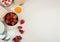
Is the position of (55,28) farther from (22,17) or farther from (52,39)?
(22,17)

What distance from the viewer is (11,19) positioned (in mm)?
2363

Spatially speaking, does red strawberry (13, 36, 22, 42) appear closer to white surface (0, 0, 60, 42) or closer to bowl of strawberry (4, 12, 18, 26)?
white surface (0, 0, 60, 42)

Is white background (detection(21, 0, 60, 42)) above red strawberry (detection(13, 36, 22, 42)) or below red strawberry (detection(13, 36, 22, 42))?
above

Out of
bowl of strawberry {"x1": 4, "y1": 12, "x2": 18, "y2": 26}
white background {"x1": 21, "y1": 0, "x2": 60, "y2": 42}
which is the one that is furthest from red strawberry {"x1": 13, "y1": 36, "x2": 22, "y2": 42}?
bowl of strawberry {"x1": 4, "y1": 12, "x2": 18, "y2": 26}

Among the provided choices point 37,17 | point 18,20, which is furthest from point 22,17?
point 37,17

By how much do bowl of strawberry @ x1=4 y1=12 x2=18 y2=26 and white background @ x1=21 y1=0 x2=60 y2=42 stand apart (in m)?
0.12

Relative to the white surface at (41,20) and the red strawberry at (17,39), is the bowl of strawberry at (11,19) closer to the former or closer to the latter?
the white surface at (41,20)

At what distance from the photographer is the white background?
239cm

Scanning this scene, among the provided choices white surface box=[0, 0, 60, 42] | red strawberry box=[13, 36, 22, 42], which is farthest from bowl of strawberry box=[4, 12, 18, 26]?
red strawberry box=[13, 36, 22, 42]

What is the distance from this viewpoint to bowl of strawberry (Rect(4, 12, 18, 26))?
2.35 meters

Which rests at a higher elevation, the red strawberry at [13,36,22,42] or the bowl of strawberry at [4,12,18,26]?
the bowl of strawberry at [4,12,18,26]

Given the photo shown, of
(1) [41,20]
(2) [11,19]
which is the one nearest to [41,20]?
(1) [41,20]

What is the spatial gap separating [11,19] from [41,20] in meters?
0.46

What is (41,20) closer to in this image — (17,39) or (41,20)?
(41,20)
